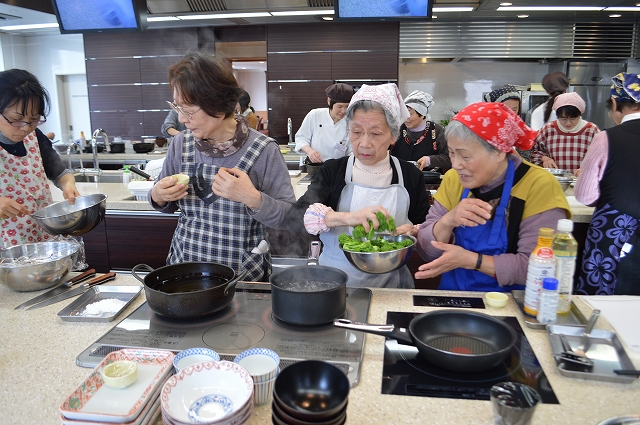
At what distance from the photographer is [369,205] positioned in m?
2.04

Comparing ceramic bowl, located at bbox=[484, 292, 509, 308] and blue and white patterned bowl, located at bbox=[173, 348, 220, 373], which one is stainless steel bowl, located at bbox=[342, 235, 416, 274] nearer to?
ceramic bowl, located at bbox=[484, 292, 509, 308]

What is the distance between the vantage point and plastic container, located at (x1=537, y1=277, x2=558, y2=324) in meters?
1.39

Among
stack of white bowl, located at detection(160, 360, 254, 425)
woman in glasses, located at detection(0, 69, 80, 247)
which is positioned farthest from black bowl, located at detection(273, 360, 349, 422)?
woman in glasses, located at detection(0, 69, 80, 247)

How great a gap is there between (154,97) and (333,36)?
354cm

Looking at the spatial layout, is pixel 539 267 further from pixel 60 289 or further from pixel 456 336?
pixel 60 289

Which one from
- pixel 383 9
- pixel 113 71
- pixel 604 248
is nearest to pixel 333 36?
pixel 383 9

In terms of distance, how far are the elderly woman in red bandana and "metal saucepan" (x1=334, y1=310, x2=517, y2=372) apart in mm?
301

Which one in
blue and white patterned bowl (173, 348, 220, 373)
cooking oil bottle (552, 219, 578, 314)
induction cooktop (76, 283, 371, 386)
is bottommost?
A: induction cooktop (76, 283, 371, 386)

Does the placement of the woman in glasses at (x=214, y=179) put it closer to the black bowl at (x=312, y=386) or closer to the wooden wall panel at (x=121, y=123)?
the black bowl at (x=312, y=386)

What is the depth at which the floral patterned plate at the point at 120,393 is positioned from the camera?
950mm

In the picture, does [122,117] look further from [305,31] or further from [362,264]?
[362,264]

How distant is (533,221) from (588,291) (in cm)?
117

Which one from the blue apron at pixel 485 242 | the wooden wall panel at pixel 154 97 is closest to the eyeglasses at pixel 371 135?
the blue apron at pixel 485 242

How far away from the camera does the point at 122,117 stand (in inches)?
346
